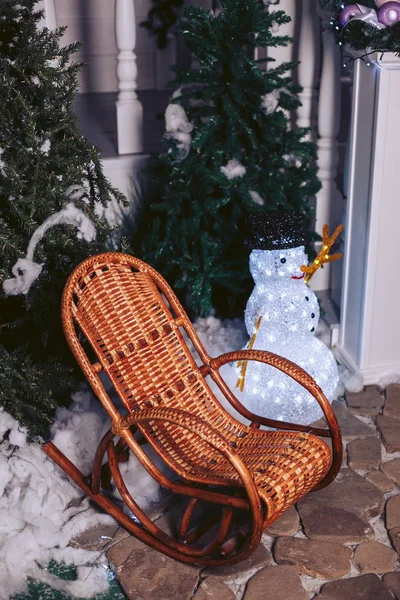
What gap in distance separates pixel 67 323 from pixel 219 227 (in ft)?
4.04

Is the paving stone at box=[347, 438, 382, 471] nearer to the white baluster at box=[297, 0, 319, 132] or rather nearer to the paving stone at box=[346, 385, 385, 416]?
the paving stone at box=[346, 385, 385, 416]

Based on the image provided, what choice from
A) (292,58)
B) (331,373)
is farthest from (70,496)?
(292,58)

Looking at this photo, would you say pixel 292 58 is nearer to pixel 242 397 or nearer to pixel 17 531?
pixel 242 397

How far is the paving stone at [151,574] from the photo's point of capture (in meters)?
2.44

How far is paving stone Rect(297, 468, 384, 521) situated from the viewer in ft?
9.18

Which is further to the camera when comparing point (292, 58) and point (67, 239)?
point (292, 58)

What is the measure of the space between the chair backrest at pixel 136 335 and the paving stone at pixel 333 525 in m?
0.46

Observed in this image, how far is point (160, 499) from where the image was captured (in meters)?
2.87

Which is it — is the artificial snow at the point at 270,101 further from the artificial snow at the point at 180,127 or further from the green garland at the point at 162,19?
the green garland at the point at 162,19

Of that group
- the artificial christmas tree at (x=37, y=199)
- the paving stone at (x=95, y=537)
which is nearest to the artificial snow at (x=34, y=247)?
the artificial christmas tree at (x=37, y=199)

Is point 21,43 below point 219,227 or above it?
above

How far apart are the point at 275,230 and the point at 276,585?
1418 millimetres

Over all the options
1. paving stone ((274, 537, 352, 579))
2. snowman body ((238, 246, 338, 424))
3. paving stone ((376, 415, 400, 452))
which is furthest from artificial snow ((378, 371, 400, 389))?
paving stone ((274, 537, 352, 579))

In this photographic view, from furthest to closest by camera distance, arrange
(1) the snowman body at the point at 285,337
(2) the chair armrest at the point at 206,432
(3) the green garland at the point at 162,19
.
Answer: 1. (3) the green garland at the point at 162,19
2. (1) the snowman body at the point at 285,337
3. (2) the chair armrest at the point at 206,432
